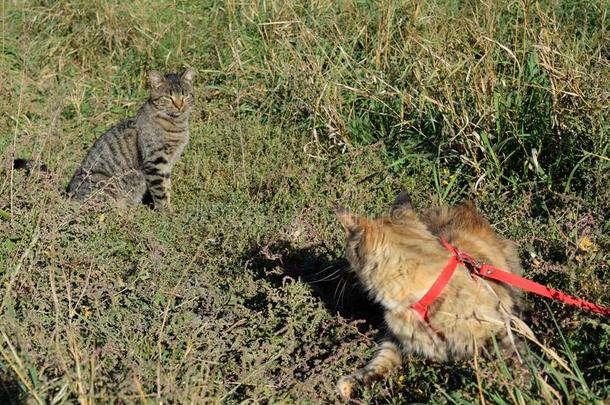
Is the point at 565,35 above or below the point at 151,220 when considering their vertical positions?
above

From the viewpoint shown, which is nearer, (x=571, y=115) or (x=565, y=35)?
(x=571, y=115)

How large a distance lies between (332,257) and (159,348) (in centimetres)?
161

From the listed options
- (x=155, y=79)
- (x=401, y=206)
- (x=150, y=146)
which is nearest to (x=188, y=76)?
(x=155, y=79)

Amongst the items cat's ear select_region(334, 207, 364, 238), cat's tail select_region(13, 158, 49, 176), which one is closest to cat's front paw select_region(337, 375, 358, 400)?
cat's ear select_region(334, 207, 364, 238)

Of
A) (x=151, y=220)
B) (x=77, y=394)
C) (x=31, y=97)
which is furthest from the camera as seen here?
(x=31, y=97)

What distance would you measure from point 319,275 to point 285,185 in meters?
1.36

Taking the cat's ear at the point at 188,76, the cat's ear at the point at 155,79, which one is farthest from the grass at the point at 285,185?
the cat's ear at the point at 155,79

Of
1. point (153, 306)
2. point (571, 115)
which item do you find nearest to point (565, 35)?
point (571, 115)

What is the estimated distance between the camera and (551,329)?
12.9 ft

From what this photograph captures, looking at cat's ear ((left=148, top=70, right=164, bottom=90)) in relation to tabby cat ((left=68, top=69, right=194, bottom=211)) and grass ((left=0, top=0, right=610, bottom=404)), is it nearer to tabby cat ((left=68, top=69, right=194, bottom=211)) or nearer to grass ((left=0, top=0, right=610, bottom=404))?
tabby cat ((left=68, top=69, right=194, bottom=211))

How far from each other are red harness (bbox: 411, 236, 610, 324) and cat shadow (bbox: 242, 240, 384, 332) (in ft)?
2.39

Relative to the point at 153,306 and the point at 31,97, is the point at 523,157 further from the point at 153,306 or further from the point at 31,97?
the point at 31,97

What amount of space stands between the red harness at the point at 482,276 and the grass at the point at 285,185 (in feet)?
0.43

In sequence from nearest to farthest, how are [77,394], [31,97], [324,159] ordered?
[77,394], [324,159], [31,97]
